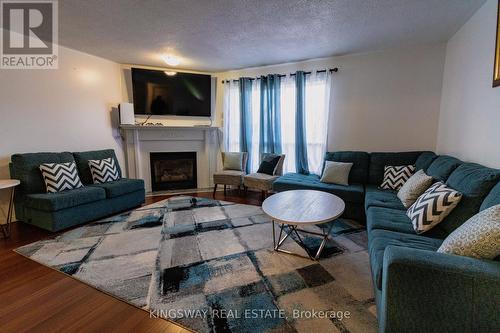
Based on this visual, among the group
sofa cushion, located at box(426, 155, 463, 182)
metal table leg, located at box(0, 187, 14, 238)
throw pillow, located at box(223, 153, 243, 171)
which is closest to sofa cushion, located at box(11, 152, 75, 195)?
metal table leg, located at box(0, 187, 14, 238)

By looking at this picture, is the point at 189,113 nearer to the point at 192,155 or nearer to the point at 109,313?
the point at 192,155

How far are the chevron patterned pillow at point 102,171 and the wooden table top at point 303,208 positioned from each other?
2636 millimetres

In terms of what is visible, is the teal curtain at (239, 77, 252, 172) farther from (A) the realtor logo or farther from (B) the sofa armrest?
(B) the sofa armrest

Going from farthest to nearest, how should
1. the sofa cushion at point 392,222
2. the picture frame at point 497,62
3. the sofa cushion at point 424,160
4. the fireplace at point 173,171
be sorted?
the fireplace at point 173,171 → the sofa cushion at point 424,160 → the picture frame at point 497,62 → the sofa cushion at point 392,222

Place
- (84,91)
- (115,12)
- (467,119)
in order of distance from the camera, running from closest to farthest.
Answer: (115,12)
(467,119)
(84,91)

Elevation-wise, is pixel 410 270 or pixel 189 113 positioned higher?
pixel 189 113

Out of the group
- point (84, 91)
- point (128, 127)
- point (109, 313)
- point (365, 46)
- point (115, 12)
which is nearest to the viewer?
point (109, 313)

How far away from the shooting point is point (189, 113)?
4816 millimetres

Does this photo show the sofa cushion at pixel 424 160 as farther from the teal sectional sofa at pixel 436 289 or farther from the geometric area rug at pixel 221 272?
the teal sectional sofa at pixel 436 289

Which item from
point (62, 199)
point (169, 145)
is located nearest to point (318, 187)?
point (169, 145)

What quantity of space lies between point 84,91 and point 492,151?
17.2ft

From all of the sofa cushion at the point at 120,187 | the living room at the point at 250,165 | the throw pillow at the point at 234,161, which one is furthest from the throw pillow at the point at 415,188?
the sofa cushion at the point at 120,187

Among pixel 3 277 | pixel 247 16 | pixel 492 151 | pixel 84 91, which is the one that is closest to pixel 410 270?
pixel 492 151

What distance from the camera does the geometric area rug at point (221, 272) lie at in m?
1.57
